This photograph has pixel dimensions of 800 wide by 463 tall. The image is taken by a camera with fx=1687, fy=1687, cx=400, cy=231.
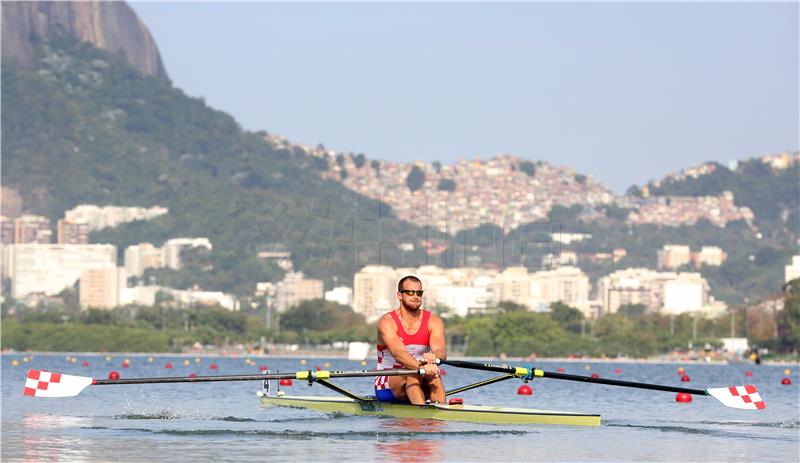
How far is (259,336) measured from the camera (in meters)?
196

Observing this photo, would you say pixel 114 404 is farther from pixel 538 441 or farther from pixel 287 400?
pixel 538 441

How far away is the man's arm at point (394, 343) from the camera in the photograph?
26125 millimetres

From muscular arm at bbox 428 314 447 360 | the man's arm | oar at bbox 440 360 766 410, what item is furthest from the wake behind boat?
muscular arm at bbox 428 314 447 360

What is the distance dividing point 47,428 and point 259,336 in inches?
6621

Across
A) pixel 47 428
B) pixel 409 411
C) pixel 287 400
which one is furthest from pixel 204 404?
pixel 409 411

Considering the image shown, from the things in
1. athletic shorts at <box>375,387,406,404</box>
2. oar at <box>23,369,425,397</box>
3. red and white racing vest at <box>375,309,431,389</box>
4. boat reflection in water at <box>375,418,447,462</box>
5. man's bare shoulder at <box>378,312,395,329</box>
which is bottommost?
boat reflection in water at <box>375,418,447,462</box>

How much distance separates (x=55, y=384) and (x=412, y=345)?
18.8 feet

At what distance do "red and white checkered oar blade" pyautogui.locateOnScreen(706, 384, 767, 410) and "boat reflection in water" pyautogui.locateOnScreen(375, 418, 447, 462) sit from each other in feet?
15.5

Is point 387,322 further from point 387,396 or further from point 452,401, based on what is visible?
point 452,401

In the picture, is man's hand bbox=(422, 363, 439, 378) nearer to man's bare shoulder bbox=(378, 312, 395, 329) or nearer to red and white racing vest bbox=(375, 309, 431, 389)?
red and white racing vest bbox=(375, 309, 431, 389)

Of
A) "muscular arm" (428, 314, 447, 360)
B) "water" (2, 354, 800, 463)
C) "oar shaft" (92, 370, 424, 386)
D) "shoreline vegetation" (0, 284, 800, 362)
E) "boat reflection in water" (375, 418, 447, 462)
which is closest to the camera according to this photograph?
"boat reflection in water" (375, 418, 447, 462)

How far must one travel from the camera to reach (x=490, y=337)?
163125 millimetres

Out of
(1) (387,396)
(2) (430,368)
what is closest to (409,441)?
Result: (2) (430,368)

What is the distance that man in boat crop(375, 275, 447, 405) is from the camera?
85.8ft
